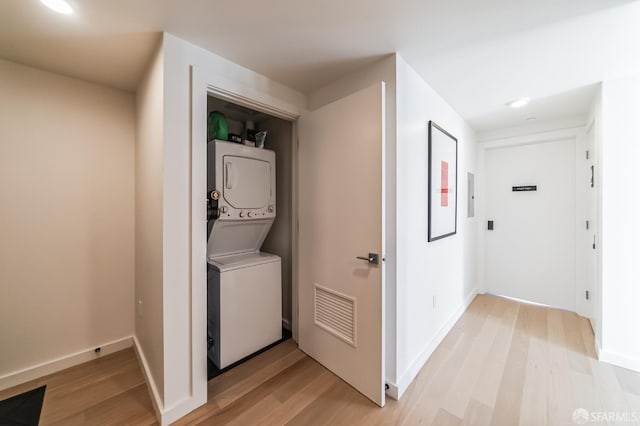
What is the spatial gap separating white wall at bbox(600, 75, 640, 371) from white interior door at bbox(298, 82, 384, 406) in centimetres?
194

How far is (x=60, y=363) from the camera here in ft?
6.00

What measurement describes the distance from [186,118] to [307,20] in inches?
34.4

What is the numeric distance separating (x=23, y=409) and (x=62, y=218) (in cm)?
122

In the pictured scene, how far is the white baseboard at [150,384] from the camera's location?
4.58 ft

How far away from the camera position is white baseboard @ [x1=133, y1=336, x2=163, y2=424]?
140 cm

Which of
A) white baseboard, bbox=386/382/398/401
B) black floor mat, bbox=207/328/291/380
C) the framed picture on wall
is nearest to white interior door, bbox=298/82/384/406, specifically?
white baseboard, bbox=386/382/398/401

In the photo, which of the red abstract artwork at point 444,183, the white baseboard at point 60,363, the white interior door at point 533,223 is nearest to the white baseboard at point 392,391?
the red abstract artwork at point 444,183

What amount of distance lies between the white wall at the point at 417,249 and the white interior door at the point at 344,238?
0.19 meters

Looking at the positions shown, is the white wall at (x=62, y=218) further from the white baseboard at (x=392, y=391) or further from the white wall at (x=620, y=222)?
the white wall at (x=620, y=222)

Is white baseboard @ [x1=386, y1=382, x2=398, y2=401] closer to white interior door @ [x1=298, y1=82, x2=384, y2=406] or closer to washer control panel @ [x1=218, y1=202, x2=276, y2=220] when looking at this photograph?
white interior door @ [x1=298, y1=82, x2=384, y2=406]

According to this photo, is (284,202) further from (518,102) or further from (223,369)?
(518,102)

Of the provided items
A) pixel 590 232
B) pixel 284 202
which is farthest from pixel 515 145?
pixel 284 202

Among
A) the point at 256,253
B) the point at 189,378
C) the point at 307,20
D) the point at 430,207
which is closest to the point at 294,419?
the point at 189,378

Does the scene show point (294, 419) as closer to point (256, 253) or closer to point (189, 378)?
point (189, 378)
